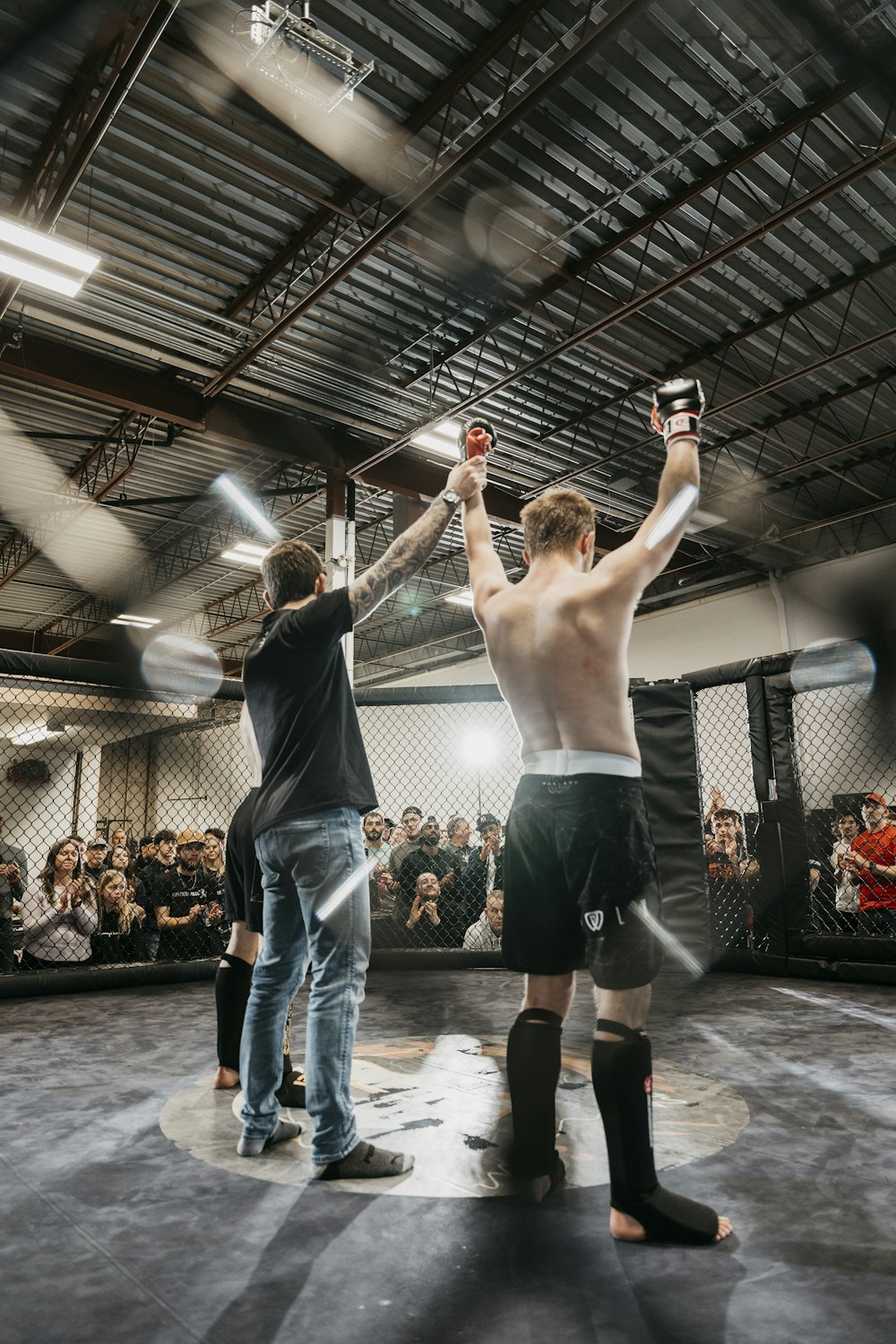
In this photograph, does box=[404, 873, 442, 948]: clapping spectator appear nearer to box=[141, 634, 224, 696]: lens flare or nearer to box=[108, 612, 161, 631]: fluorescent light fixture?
box=[108, 612, 161, 631]: fluorescent light fixture

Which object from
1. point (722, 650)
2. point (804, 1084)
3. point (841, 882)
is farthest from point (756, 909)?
point (722, 650)

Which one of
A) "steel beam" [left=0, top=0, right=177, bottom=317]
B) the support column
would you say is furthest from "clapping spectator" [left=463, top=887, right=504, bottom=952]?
"steel beam" [left=0, top=0, right=177, bottom=317]

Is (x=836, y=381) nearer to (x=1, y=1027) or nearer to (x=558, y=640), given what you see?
(x=558, y=640)

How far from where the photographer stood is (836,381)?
7887 mm

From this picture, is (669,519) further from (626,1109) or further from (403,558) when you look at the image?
(626,1109)

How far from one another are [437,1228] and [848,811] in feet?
16.3

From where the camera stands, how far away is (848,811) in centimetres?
573

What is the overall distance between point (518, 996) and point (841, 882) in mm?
2266

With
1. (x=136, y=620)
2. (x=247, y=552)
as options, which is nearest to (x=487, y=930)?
(x=247, y=552)

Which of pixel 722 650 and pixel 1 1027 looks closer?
pixel 1 1027

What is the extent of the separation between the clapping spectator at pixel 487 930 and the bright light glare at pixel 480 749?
233 inches

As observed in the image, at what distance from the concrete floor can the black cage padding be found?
138 centimetres

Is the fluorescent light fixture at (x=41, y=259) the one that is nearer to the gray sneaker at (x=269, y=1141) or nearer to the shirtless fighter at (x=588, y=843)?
the shirtless fighter at (x=588, y=843)

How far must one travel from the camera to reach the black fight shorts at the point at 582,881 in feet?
5.32
